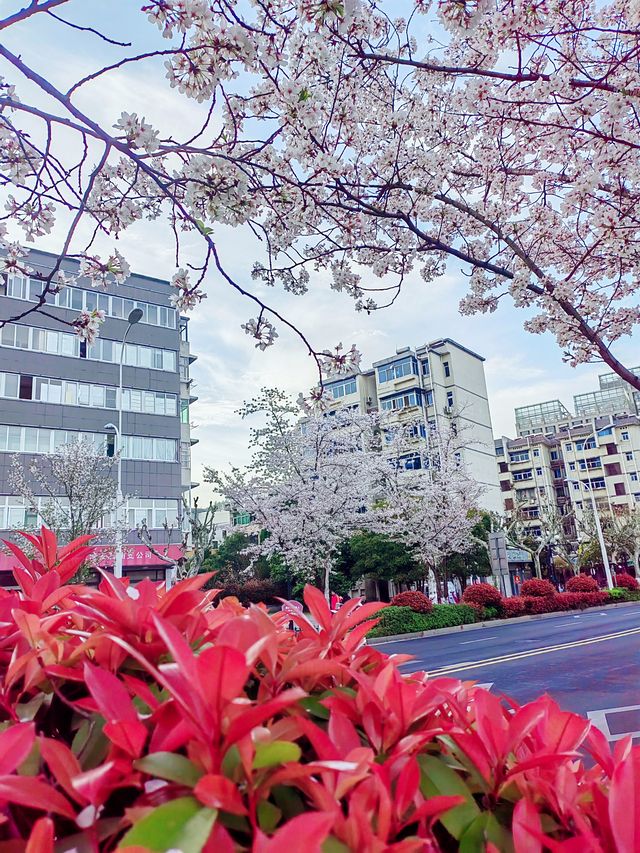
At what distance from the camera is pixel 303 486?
22.5m

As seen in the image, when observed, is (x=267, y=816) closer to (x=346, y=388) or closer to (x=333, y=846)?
(x=333, y=846)

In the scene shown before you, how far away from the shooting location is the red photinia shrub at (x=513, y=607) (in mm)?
23094

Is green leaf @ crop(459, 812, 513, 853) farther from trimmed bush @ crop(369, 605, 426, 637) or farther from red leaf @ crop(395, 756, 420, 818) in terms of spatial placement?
trimmed bush @ crop(369, 605, 426, 637)

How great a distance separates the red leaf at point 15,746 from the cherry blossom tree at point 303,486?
2157cm

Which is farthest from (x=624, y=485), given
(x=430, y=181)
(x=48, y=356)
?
(x=430, y=181)

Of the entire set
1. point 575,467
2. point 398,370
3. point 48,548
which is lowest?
point 48,548

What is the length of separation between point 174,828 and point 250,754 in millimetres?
126

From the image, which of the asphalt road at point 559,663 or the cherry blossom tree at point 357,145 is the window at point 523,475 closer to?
the asphalt road at point 559,663

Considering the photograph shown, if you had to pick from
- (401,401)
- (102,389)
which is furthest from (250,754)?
(401,401)

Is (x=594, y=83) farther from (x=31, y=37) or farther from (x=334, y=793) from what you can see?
(x=334, y=793)

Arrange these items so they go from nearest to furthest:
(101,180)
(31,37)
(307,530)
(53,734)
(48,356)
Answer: (53,734), (31,37), (101,180), (307,530), (48,356)

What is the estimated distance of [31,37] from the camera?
302 cm

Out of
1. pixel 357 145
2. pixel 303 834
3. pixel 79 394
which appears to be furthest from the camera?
pixel 79 394

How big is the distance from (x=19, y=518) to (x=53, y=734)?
29.3m
